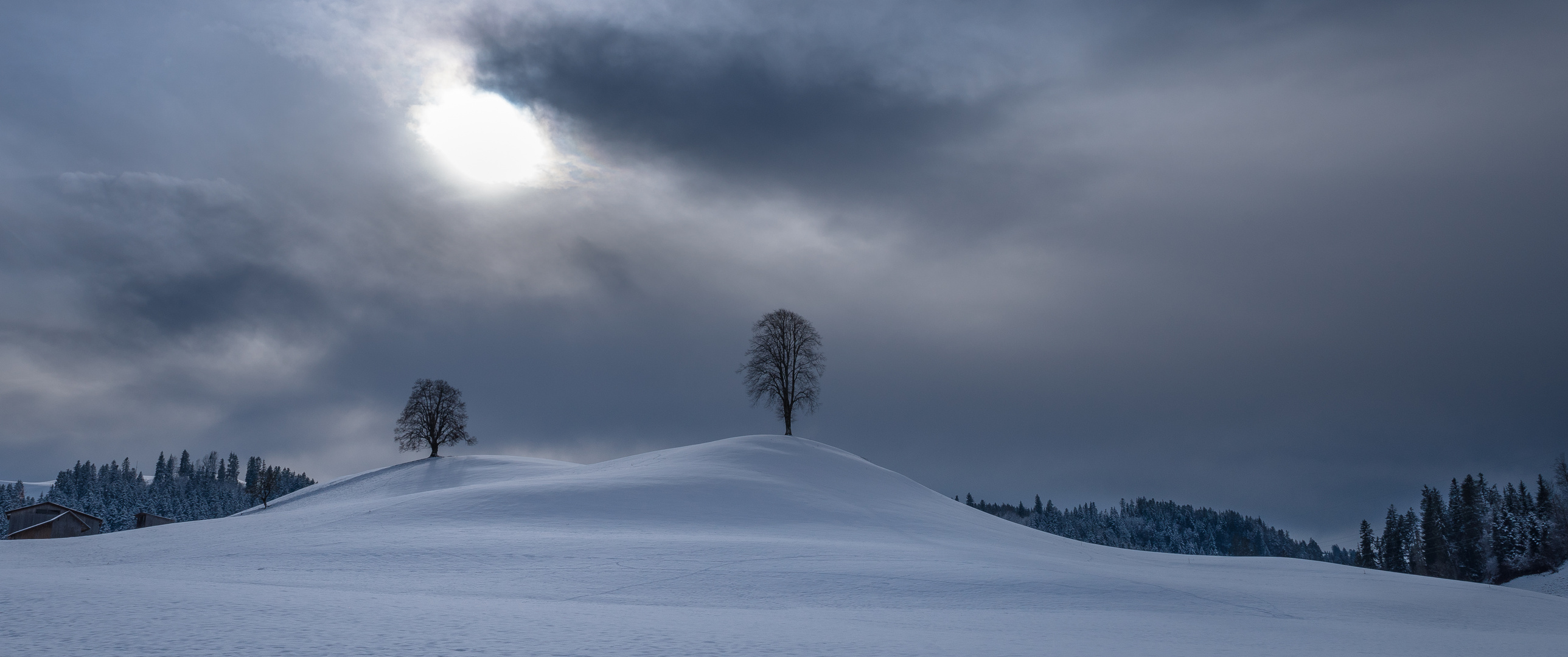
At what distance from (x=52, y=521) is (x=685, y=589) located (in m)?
54.0

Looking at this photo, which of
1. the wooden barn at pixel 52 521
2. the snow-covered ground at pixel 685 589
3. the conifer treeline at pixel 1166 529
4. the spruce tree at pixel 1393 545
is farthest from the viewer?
the conifer treeline at pixel 1166 529

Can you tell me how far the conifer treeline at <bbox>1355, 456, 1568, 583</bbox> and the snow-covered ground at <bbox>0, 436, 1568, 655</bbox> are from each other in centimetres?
6919

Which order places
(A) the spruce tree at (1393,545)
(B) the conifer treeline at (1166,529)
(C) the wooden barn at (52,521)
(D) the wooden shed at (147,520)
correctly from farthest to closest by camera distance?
(B) the conifer treeline at (1166,529) → (A) the spruce tree at (1393,545) → (D) the wooden shed at (147,520) → (C) the wooden barn at (52,521)

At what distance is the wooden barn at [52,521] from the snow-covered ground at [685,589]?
31677mm

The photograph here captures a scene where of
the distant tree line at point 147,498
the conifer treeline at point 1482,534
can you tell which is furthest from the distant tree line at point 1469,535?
the distant tree line at point 147,498

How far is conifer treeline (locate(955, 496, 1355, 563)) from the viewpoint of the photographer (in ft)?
461

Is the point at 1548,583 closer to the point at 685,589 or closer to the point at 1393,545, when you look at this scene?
the point at 1393,545

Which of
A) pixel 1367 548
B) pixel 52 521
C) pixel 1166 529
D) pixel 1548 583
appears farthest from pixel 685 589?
pixel 1166 529

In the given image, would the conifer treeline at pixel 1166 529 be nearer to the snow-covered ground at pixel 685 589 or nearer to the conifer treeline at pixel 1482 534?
the conifer treeline at pixel 1482 534

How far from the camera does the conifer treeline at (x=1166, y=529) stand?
461ft

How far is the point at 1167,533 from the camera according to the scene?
14900 centimetres

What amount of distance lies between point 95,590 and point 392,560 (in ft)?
25.7

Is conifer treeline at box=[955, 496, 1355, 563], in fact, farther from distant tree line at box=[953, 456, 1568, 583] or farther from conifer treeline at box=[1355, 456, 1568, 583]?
conifer treeline at box=[1355, 456, 1568, 583]

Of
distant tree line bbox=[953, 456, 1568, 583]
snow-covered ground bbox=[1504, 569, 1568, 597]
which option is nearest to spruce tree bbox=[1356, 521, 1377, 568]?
distant tree line bbox=[953, 456, 1568, 583]
